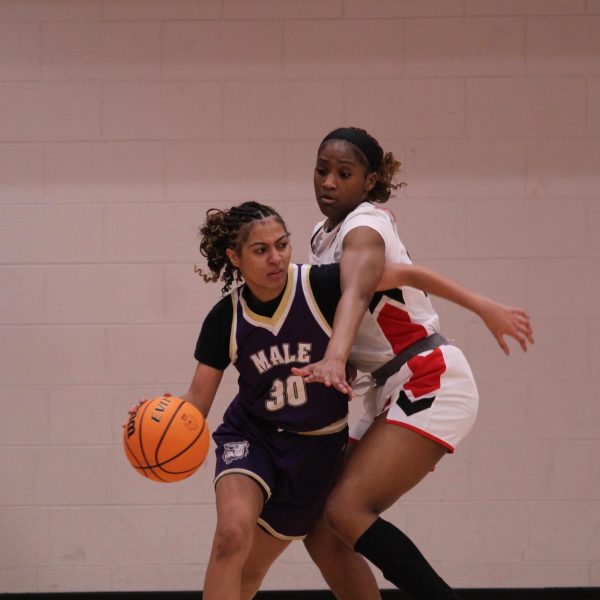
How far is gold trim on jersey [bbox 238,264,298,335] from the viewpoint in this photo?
3381 millimetres

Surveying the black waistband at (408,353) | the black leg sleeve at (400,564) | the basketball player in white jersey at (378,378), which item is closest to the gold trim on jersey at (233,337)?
the basketball player in white jersey at (378,378)

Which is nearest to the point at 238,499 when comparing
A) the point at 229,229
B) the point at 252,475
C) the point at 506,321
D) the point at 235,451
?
the point at 252,475

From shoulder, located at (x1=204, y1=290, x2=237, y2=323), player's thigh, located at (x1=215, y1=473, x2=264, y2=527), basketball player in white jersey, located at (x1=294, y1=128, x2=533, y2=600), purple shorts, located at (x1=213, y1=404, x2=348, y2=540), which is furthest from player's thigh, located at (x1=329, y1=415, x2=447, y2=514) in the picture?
shoulder, located at (x1=204, y1=290, x2=237, y2=323)

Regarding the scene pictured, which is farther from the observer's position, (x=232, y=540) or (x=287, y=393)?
(x=287, y=393)

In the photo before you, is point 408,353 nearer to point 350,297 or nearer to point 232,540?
point 350,297

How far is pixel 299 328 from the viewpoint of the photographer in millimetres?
3379

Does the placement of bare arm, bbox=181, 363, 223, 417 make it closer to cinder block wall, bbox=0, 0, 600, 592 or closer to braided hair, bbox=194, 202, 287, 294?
braided hair, bbox=194, 202, 287, 294

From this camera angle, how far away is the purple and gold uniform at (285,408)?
11.1 ft

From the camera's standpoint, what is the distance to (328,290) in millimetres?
3383

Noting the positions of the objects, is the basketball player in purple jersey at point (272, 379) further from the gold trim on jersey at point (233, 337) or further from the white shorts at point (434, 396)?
the white shorts at point (434, 396)

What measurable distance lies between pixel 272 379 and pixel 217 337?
0.82ft

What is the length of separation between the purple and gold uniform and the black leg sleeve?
1.07 ft

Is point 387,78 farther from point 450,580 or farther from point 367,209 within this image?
point 450,580

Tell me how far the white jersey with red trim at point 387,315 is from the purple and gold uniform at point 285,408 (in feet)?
0.48
